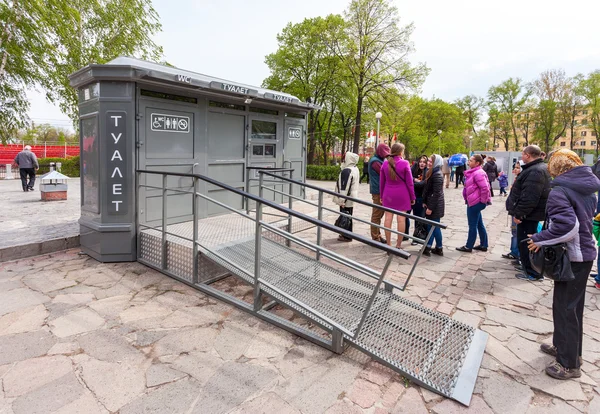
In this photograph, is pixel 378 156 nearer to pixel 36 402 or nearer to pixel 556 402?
pixel 556 402

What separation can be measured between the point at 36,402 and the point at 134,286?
79.8 inches

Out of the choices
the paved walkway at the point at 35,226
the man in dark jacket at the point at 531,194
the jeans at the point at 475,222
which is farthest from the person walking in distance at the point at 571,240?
the paved walkway at the point at 35,226

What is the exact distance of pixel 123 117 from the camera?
16.0ft

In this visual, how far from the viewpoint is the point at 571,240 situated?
2.78 m

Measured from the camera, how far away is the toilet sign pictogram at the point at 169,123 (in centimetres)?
522

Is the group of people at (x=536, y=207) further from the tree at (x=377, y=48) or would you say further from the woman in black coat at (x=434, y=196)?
the tree at (x=377, y=48)

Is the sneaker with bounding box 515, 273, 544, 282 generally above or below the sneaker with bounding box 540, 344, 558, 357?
above

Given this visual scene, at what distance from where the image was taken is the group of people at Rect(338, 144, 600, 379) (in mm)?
2771

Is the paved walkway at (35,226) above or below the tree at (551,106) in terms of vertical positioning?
below

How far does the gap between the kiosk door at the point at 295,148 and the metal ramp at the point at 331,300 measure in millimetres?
3481

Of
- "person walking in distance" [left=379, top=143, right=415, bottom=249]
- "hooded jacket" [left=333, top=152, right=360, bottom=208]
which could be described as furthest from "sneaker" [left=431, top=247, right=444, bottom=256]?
"hooded jacket" [left=333, top=152, right=360, bottom=208]

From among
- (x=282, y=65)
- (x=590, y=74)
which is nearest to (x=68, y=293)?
(x=282, y=65)

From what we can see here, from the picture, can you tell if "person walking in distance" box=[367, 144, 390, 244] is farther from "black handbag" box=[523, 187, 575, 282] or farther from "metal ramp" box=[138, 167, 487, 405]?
"black handbag" box=[523, 187, 575, 282]

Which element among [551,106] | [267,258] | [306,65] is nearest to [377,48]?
[306,65]
